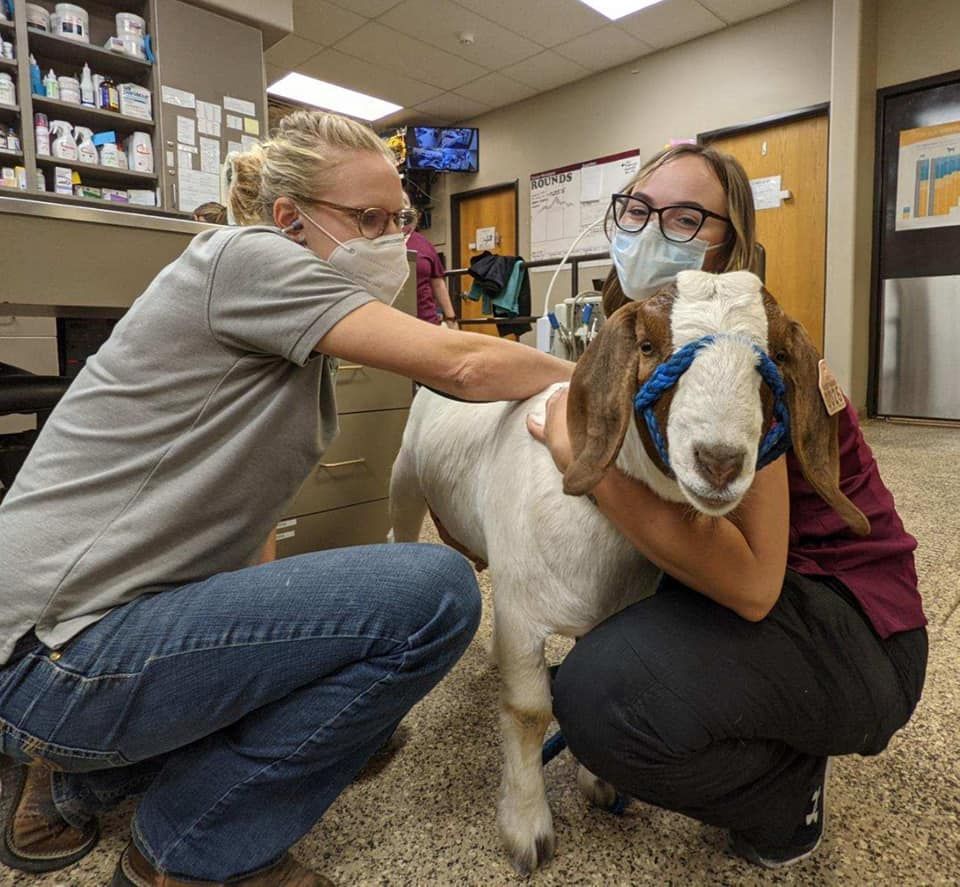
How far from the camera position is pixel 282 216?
0.94 meters

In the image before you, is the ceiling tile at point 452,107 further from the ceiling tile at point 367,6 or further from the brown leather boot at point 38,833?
the brown leather boot at point 38,833

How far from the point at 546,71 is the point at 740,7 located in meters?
1.62

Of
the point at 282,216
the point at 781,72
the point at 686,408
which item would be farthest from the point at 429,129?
the point at 686,408

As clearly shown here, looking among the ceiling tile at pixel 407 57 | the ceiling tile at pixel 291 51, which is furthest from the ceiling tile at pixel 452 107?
the ceiling tile at pixel 291 51

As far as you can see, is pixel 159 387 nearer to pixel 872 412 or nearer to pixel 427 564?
pixel 427 564

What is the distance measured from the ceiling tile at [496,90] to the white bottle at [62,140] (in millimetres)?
3474

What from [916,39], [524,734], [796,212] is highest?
[916,39]

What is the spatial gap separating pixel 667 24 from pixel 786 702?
17.4 ft

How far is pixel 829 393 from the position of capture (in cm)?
64

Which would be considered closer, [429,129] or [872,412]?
[872,412]

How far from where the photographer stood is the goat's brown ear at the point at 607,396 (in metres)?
0.62

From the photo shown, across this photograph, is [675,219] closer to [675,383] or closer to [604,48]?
[675,383]

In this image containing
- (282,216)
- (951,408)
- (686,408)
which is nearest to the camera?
(686,408)

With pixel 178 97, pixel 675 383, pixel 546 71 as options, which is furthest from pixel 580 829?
pixel 546 71
